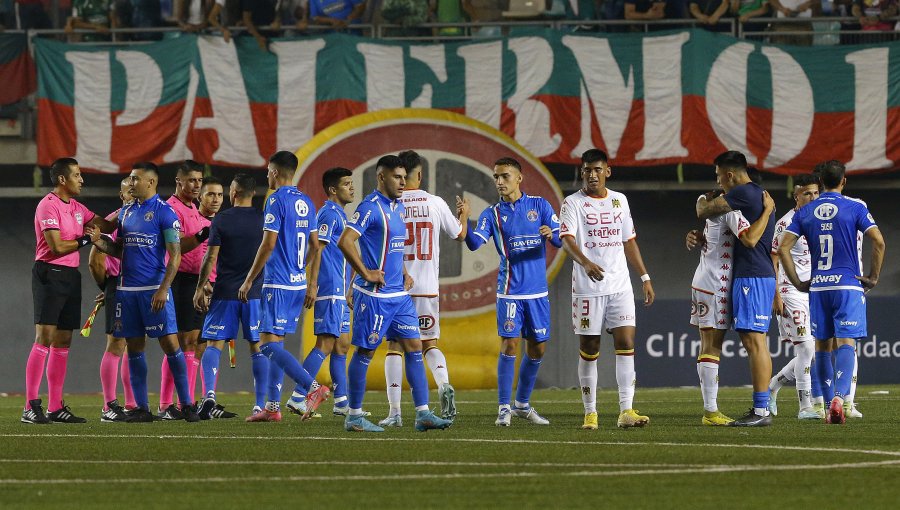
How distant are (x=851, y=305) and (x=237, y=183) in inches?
200

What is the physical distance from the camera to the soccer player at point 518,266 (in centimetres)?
1130

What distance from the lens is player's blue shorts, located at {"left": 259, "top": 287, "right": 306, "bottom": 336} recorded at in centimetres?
1116

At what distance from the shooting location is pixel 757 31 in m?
21.0

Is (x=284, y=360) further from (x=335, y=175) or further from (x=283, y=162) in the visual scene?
(x=335, y=175)

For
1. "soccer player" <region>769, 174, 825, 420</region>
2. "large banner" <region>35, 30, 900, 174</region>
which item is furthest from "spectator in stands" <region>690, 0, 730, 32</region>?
"soccer player" <region>769, 174, 825, 420</region>

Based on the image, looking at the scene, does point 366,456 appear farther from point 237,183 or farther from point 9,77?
point 9,77

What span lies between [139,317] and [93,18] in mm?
10444

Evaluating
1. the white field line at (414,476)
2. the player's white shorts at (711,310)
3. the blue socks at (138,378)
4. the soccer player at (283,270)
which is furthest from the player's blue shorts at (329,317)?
the white field line at (414,476)

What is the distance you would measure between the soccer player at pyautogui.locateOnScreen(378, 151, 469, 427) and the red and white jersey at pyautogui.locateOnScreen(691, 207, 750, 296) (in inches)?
76.4

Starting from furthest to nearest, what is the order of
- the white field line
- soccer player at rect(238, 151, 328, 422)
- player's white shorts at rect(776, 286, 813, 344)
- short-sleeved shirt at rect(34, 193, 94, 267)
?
player's white shorts at rect(776, 286, 813, 344), short-sleeved shirt at rect(34, 193, 94, 267), soccer player at rect(238, 151, 328, 422), the white field line

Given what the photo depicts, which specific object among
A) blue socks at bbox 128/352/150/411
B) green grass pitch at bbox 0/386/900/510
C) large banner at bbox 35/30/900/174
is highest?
large banner at bbox 35/30/900/174

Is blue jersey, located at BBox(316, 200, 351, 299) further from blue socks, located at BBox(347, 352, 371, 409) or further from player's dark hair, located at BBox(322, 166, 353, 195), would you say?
blue socks, located at BBox(347, 352, 371, 409)

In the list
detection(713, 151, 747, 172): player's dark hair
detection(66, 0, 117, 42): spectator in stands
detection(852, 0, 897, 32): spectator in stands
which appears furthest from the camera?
detection(66, 0, 117, 42): spectator in stands

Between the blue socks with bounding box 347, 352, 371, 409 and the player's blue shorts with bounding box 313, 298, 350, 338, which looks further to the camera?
the player's blue shorts with bounding box 313, 298, 350, 338
